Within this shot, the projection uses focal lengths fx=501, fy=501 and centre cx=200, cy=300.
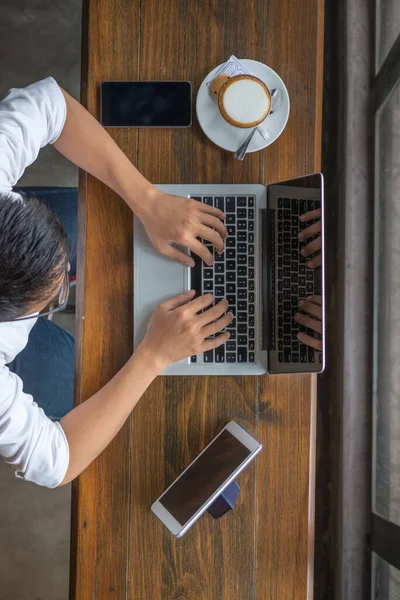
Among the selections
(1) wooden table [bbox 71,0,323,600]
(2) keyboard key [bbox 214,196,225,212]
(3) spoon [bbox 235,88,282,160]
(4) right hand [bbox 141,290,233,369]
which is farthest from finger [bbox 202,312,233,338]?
(3) spoon [bbox 235,88,282,160]

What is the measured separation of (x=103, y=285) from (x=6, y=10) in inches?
49.8

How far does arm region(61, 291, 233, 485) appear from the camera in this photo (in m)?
0.98

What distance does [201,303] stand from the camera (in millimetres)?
1015

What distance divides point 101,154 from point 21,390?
49 cm

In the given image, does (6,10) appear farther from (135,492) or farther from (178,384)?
(135,492)

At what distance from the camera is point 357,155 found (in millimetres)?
1403

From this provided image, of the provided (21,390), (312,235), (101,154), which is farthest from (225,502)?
(101,154)

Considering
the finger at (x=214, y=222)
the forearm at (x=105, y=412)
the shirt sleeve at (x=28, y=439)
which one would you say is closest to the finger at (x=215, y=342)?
the forearm at (x=105, y=412)

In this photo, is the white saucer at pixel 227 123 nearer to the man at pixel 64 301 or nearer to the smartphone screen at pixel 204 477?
the man at pixel 64 301

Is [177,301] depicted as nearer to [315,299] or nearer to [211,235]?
[211,235]

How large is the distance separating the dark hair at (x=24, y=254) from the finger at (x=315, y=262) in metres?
0.48

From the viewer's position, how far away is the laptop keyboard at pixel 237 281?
1029mm

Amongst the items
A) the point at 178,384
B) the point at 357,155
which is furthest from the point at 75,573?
the point at 357,155

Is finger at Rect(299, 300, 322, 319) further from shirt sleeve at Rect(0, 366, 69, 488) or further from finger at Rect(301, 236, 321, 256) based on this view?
shirt sleeve at Rect(0, 366, 69, 488)
